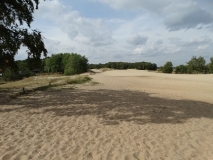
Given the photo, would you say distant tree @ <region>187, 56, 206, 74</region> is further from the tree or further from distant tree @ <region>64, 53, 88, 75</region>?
the tree

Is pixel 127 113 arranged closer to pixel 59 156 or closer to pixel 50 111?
pixel 50 111

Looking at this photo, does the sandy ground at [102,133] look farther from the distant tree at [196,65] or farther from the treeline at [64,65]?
the distant tree at [196,65]

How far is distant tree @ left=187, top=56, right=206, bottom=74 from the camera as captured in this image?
92.3m

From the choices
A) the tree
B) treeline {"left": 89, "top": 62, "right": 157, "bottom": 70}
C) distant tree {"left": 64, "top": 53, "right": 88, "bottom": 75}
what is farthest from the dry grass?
treeline {"left": 89, "top": 62, "right": 157, "bottom": 70}

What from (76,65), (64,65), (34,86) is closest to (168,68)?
(76,65)

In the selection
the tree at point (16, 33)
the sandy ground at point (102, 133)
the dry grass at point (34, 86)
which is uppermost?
the tree at point (16, 33)

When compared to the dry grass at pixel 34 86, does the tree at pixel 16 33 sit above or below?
above

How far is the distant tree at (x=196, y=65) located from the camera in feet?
303

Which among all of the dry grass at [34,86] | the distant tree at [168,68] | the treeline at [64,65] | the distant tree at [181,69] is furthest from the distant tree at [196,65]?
the dry grass at [34,86]

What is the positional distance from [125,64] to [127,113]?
465 ft

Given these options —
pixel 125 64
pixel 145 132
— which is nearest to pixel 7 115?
pixel 145 132

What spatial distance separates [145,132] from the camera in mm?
8148

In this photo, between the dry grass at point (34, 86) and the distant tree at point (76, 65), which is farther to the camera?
the distant tree at point (76, 65)

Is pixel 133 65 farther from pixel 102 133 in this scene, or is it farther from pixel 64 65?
pixel 102 133
